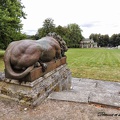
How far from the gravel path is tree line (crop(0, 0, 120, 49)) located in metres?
9.85

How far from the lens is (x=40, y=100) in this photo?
2.28 m

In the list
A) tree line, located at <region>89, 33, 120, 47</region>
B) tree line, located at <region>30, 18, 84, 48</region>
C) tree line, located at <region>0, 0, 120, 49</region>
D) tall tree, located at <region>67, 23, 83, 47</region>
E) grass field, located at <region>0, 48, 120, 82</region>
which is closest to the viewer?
grass field, located at <region>0, 48, 120, 82</region>

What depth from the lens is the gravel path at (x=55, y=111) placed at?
1879mm

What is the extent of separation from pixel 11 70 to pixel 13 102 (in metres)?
0.52

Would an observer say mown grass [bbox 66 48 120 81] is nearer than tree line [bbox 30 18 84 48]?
Yes

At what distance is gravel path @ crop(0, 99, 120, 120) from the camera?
6.16 ft

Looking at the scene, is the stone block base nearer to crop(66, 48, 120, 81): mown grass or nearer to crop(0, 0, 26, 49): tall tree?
crop(66, 48, 120, 81): mown grass

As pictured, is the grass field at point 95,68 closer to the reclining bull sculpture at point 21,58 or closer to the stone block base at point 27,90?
the stone block base at point 27,90

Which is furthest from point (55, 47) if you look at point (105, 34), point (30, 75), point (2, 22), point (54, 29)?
point (105, 34)

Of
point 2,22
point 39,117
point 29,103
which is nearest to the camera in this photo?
point 39,117

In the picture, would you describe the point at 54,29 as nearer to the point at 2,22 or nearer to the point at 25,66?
the point at 2,22

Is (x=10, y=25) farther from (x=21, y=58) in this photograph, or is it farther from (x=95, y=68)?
(x=21, y=58)

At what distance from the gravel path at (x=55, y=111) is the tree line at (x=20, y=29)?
9852mm

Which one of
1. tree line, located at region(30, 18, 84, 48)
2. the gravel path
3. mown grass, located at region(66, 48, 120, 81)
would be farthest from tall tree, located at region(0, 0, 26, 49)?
tree line, located at region(30, 18, 84, 48)
